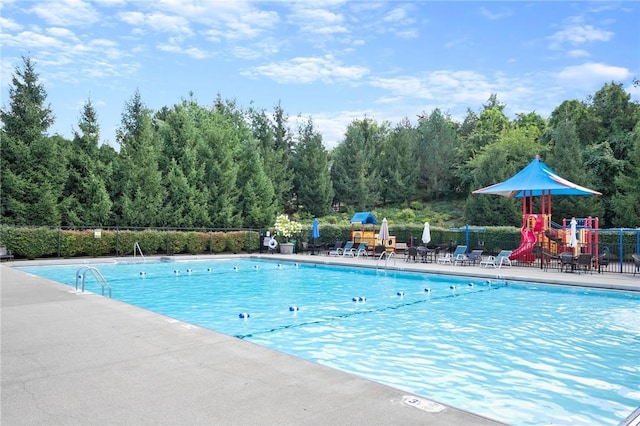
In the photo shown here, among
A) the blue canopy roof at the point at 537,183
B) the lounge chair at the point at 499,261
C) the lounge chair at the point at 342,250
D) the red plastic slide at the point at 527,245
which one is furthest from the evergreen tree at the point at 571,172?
the lounge chair at the point at 342,250

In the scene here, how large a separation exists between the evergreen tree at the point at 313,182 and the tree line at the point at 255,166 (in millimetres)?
106

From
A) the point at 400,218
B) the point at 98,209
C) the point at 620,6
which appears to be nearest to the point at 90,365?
the point at 620,6

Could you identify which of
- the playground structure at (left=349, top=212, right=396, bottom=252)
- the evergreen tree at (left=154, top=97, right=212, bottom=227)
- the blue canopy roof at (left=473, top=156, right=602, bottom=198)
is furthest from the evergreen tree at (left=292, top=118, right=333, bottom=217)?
the blue canopy roof at (left=473, top=156, right=602, bottom=198)

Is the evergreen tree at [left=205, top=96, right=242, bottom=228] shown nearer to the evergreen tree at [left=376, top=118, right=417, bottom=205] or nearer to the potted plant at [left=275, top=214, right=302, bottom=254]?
the potted plant at [left=275, top=214, right=302, bottom=254]

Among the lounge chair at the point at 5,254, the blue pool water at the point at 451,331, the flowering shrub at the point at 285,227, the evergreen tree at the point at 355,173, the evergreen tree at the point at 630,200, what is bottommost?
the blue pool water at the point at 451,331

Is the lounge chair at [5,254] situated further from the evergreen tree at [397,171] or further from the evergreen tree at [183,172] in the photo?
the evergreen tree at [397,171]

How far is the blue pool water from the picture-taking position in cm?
506

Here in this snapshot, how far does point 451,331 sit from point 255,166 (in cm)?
2572

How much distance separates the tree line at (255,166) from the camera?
2270 cm

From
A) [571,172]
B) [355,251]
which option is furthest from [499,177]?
[355,251]

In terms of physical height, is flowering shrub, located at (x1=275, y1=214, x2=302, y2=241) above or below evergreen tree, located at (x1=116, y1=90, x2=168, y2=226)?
below

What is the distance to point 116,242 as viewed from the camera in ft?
70.8

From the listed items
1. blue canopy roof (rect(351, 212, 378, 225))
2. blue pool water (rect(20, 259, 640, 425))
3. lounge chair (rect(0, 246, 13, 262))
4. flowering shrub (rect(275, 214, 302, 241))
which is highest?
blue canopy roof (rect(351, 212, 378, 225))

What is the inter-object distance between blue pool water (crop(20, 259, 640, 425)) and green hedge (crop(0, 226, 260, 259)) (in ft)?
13.5
